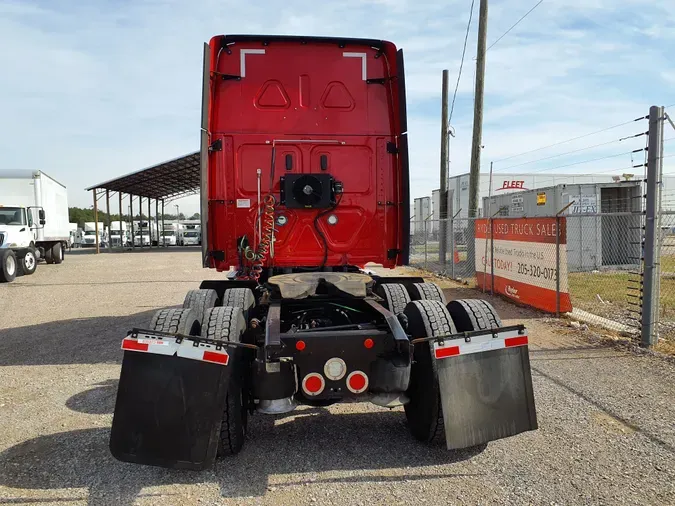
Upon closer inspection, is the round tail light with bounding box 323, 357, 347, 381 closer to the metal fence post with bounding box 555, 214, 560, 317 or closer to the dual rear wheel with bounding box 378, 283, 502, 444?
the dual rear wheel with bounding box 378, 283, 502, 444

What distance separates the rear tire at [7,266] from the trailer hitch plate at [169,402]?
1512 centimetres

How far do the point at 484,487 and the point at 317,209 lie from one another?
3.25 m

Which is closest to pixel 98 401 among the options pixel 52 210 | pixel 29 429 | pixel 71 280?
pixel 29 429

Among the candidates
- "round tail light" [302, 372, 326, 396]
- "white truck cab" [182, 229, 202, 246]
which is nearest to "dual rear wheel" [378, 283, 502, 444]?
"round tail light" [302, 372, 326, 396]

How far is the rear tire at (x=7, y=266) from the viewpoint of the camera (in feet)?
52.3

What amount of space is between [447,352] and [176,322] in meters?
1.84

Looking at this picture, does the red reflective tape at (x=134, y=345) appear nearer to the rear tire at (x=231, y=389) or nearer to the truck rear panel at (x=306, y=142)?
the rear tire at (x=231, y=389)

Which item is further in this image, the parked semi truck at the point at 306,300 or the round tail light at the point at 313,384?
the round tail light at the point at 313,384

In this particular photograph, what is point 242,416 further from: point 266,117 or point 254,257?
Answer: point 266,117

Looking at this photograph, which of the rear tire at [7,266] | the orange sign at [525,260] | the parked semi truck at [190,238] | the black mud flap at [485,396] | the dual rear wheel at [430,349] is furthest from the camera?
the parked semi truck at [190,238]

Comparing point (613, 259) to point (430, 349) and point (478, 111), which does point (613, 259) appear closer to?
point (478, 111)

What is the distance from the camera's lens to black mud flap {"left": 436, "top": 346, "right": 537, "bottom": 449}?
3502 millimetres

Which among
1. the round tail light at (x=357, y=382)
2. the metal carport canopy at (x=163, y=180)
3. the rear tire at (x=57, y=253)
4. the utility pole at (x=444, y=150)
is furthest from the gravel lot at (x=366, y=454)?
the metal carport canopy at (x=163, y=180)

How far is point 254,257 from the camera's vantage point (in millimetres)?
5621
